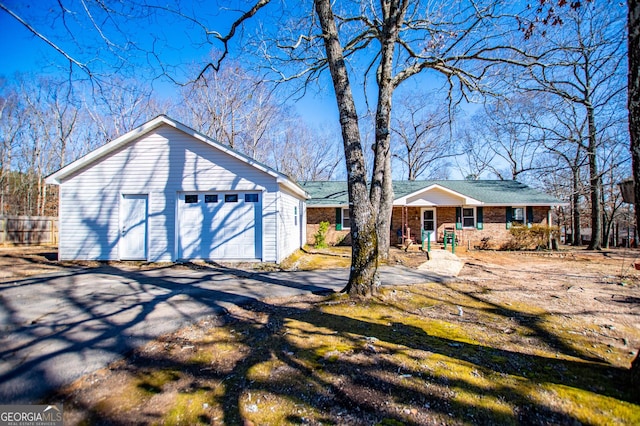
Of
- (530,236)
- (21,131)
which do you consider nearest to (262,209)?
(530,236)

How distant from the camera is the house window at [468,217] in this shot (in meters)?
16.2

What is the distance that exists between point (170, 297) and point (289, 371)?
12.1 ft

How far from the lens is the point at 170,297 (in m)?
5.55

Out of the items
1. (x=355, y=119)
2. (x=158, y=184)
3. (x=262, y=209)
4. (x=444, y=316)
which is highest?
(x=355, y=119)

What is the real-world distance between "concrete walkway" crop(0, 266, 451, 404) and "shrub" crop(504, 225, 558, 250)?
33.5 feet

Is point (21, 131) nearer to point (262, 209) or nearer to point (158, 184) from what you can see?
point (158, 184)

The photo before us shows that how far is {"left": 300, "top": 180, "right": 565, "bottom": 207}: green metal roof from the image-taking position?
619 inches

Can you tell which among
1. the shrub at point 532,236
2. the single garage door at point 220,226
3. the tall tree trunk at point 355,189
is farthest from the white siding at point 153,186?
the shrub at point 532,236

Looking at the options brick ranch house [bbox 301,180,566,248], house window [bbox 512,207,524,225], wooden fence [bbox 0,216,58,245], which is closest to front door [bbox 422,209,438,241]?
brick ranch house [bbox 301,180,566,248]

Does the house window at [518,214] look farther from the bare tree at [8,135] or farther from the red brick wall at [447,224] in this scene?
the bare tree at [8,135]

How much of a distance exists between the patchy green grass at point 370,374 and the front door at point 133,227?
7195 millimetres

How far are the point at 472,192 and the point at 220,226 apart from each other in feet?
47.5

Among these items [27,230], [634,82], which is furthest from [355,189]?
[27,230]

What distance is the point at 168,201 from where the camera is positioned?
9828 millimetres
